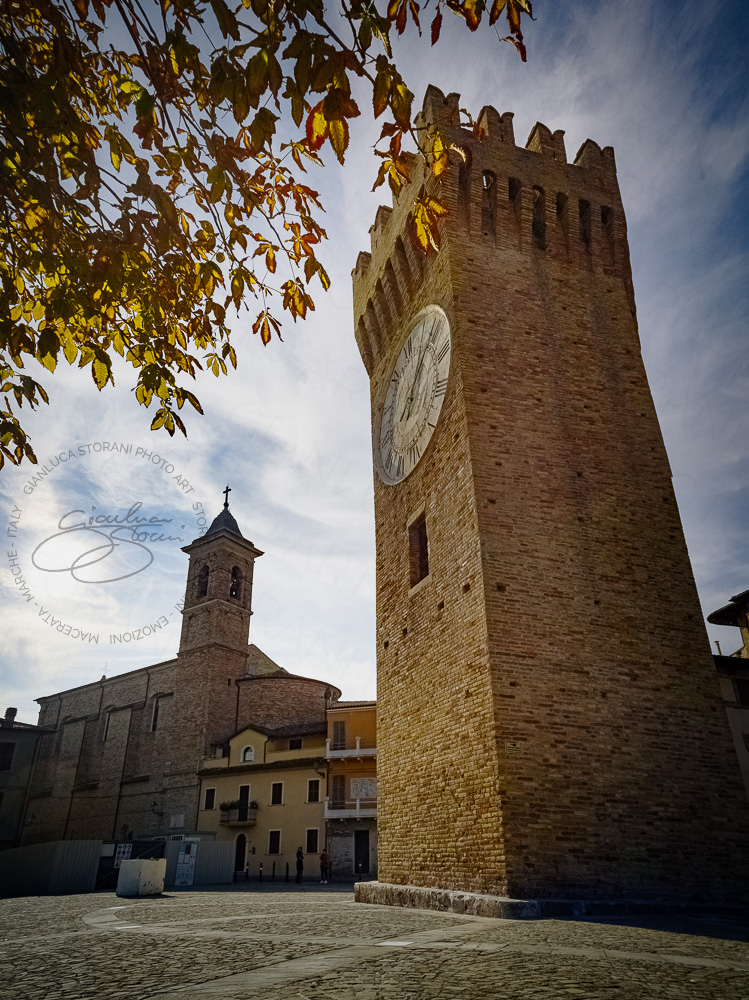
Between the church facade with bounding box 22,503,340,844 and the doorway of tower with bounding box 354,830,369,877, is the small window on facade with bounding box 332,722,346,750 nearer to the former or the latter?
the church facade with bounding box 22,503,340,844

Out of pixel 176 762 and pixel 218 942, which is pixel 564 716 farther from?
pixel 176 762

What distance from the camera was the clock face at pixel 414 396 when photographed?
449 inches

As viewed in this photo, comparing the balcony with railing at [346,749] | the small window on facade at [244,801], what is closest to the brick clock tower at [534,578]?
the balcony with railing at [346,749]

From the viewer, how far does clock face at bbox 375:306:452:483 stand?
37.4 feet

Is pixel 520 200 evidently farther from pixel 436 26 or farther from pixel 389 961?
pixel 389 961

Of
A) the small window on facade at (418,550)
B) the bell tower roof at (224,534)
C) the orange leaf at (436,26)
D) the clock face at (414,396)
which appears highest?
the bell tower roof at (224,534)

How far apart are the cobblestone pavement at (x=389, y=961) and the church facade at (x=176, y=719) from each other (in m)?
24.8

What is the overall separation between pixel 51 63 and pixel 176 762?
115ft

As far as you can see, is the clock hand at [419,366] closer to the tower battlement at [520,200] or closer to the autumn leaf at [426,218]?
the tower battlement at [520,200]

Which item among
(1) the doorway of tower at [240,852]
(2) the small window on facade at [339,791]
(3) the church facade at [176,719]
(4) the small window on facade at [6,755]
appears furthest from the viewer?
(4) the small window on facade at [6,755]

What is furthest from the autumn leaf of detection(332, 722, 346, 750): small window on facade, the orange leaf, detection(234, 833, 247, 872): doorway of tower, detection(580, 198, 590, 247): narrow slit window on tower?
detection(234, 833, 247, 872): doorway of tower

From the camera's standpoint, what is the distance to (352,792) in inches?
1031

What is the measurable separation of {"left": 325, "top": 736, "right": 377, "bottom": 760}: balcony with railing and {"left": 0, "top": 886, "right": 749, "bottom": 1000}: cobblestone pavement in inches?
796

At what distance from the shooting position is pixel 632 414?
431 inches
